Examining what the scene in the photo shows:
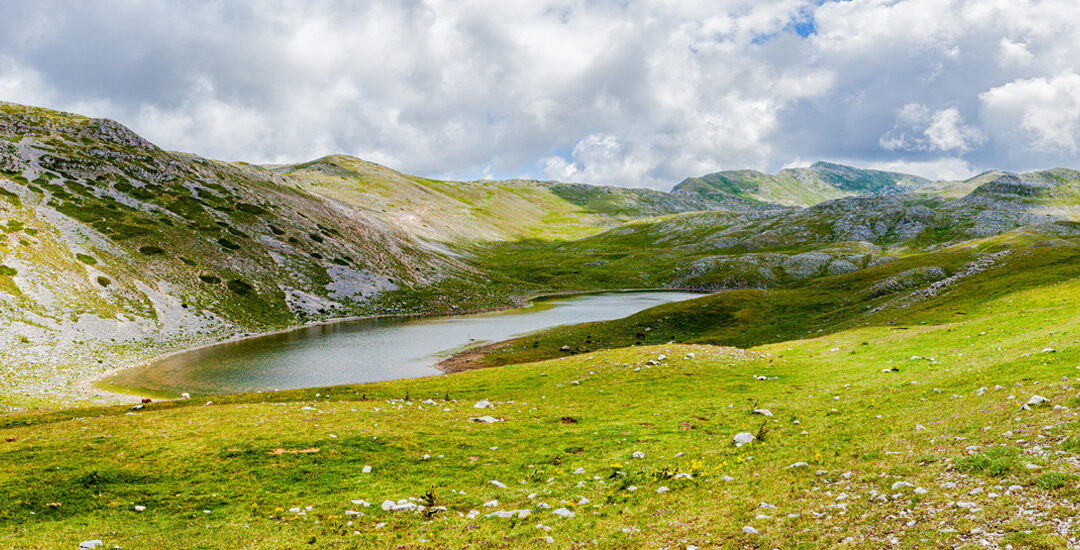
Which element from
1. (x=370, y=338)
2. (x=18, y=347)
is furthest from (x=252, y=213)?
(x=18, y=347)

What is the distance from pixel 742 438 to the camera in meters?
21.5

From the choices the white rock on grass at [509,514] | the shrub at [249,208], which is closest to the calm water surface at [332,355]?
the white rock on grass at [509,514]

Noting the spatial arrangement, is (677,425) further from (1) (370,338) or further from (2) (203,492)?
(1) (370,338)

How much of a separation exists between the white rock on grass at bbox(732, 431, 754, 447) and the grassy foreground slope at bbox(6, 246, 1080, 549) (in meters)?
0.60

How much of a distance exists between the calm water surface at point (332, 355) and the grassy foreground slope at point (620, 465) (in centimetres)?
2558

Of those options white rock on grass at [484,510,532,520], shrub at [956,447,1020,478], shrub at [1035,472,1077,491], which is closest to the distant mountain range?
white rock on grass at [484,510,532,520]

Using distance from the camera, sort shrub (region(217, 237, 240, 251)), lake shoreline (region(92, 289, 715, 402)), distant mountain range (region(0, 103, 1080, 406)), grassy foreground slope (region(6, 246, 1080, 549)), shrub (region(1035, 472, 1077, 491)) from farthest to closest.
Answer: shrub (region(217, 237, 240, 251)) < distant mountain range (region(0, 103, 1080, 406)) < lake shoreline (region(92, 289, 715, 402)) < grassy foreground slope (region(6, 246, 1080, 549)) < shrub (region(1035, 472, 1077, 491))

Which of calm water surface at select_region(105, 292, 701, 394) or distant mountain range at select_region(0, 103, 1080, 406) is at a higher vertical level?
distant mountain range at select_region(0, 103, 1080, 406)

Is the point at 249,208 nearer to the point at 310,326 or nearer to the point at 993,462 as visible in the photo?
the point at 310,326

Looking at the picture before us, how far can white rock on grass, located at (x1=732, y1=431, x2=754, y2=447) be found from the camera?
21.3m

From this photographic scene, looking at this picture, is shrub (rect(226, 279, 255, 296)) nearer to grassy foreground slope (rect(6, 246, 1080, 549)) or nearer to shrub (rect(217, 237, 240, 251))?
shrub (rect(217, 237, 240, 251))

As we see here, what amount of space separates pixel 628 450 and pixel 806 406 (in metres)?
10.7

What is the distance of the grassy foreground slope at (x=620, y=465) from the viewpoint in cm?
1322

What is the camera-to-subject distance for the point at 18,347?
60531mm
